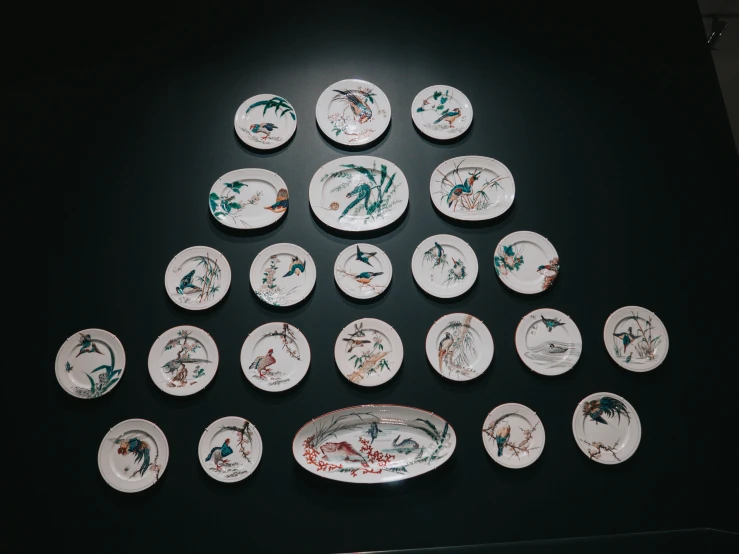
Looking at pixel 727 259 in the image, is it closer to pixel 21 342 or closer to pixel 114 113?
pixel 114 113

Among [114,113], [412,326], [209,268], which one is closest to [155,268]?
[209,268]

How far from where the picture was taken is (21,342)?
7.23 feet

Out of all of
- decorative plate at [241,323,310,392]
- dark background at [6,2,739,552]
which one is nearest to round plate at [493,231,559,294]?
dark background at [6,2,739,552]

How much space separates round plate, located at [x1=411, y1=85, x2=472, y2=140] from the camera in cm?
242

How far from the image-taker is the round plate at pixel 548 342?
7.06ft

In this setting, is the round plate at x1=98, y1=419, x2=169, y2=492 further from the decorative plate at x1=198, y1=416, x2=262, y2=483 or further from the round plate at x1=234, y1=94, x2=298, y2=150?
the round plate at x1=234, y1=94, x2=298, y2=150

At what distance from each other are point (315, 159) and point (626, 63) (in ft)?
5.63

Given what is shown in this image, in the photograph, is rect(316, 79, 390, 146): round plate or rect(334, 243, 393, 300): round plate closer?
rect(334, 243, 393, 300): round plate

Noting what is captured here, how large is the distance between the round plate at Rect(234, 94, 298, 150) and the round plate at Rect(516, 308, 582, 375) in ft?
4.74

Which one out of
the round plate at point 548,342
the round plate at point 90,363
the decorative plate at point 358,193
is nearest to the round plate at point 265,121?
the decorative plate at point 358,193

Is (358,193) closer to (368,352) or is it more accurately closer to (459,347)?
(368,352)

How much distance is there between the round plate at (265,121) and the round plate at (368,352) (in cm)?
99

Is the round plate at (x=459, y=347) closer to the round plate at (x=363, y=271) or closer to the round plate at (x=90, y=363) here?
the round plate at (x=363, y=271)

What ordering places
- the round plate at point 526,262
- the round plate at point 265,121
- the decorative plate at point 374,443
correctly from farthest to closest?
1. the round plate at point 265,121
2. the round plate at point 526,262
3. the decorative plate at point 374,443
